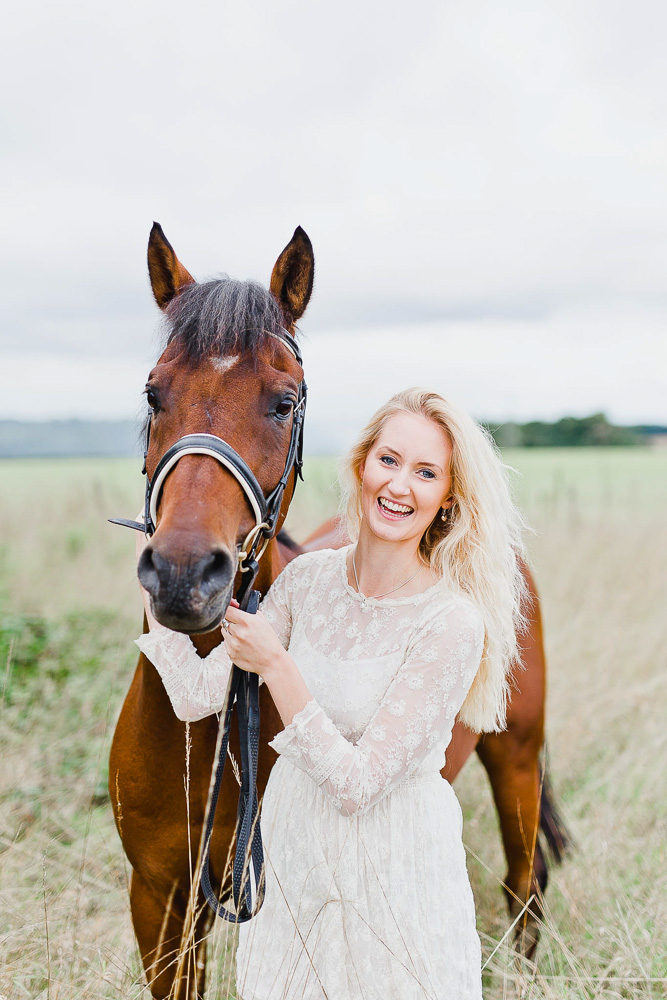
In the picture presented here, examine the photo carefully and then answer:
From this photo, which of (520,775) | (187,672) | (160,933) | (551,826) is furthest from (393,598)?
(551,826)

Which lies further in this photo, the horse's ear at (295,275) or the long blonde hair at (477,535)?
the horse's ear at (295,275)

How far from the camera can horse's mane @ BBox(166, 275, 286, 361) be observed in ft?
6.23

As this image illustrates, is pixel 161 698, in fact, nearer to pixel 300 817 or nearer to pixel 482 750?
pixel 300 817

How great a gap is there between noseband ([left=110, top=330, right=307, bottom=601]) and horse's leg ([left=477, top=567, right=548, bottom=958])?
1940mm

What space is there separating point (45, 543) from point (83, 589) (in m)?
1.82

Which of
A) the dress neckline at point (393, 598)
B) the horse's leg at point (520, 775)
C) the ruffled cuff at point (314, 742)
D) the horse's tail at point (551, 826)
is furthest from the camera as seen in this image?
the horse's tail at point (551, 826)

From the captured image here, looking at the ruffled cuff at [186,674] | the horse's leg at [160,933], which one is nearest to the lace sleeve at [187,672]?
the ruffled cuff at [186,674]

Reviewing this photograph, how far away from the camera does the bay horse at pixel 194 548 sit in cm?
156

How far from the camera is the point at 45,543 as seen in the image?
941 centimetres

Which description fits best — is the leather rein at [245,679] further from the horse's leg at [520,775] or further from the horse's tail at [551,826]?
the horse's tail at [551,826]

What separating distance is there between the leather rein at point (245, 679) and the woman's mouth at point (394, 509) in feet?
0.93

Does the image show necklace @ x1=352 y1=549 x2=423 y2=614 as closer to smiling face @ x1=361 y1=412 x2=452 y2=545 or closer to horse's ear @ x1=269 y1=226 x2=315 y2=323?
smiling face @ x1=361 y1=412 x2=452 y2=545

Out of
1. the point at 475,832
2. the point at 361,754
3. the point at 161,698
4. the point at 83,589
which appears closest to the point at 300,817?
the point at 361,754

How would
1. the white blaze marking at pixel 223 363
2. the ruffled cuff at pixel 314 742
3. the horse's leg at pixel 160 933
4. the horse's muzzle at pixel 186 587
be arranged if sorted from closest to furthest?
the horse's muzzle at pixel 186 587 < the ruffled cuff at pixel 314 742 < the white blaze marking at pixel 223 363 < the horse's leg at pixel 160 933
